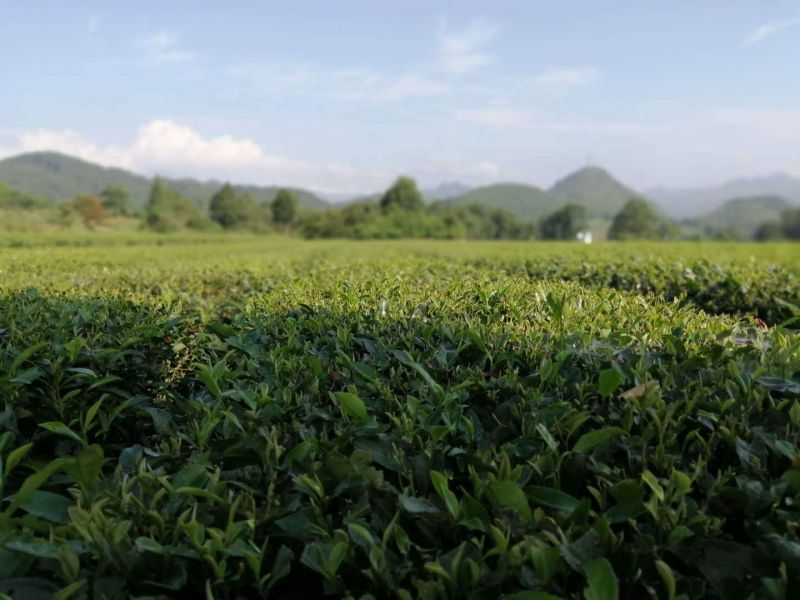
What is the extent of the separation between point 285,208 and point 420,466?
82.6m

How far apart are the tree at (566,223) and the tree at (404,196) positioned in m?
34.6

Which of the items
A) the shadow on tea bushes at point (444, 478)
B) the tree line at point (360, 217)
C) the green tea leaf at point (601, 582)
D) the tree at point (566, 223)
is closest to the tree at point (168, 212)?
the tree line at point (360, 217)

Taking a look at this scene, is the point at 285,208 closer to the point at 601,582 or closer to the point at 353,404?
the point at 353,404

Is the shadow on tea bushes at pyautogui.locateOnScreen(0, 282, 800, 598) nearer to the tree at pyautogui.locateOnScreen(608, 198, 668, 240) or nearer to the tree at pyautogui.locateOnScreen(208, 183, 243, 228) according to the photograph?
the tree at pyautogui.locateOnScreen(208, 183, 243, 228)

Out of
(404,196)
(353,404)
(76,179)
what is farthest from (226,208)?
(76,179)

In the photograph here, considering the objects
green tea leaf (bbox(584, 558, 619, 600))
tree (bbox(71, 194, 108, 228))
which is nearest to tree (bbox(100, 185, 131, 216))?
tree (bbox(71, 194, 108, 228))

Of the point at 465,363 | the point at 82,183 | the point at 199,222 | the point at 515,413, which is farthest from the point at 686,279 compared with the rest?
the point at 82,183

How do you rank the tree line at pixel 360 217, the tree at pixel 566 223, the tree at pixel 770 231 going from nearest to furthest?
the tree line at pixel 360 217, the tree at pixel 566 223, the tree at pixel 770 231

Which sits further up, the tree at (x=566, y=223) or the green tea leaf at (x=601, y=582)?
the tree at (x=566, y=223)

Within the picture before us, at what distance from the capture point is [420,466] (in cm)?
139

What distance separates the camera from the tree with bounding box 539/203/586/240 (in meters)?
102

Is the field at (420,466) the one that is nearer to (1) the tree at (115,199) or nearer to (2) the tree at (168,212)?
(2) the tree at (168,212)

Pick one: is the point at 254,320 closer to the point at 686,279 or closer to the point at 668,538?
the point at 668,538

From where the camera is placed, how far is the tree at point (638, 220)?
354ft
